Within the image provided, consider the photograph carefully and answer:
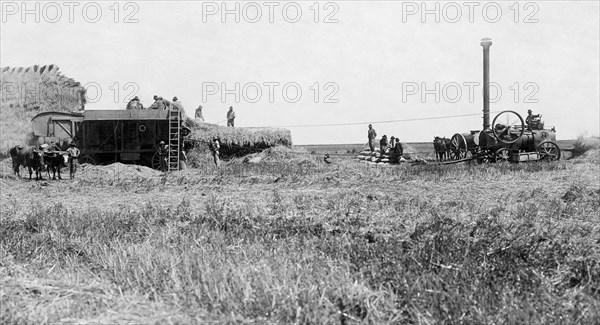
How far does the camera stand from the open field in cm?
443

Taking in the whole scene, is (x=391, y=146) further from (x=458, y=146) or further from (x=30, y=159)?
(x=30, y=159)

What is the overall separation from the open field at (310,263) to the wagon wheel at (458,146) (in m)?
18.3

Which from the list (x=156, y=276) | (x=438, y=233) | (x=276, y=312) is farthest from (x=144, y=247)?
(x=438, y=233)

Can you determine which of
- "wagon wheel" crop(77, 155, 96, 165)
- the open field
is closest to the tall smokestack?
"wagon wheel" crop(77, 155, 96, 165)

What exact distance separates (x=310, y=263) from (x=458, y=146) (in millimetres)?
24374

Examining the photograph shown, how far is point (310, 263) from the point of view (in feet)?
18.0

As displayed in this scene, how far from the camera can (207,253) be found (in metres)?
5.95

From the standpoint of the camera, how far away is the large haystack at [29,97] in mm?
29763

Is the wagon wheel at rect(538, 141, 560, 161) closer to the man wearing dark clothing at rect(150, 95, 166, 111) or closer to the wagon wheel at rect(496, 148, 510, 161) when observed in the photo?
the wagon wheel at rect(496, 148, 510, 161)

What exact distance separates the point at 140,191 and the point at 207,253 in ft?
26.9

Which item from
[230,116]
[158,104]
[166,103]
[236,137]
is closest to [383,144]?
[236,137]

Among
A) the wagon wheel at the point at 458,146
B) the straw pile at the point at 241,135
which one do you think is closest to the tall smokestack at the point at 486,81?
the wagon wheel at the point at 458,146

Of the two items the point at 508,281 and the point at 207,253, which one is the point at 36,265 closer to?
the point at 207,253

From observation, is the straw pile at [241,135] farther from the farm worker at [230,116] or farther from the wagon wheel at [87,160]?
the wagon wheel at [87,160]
